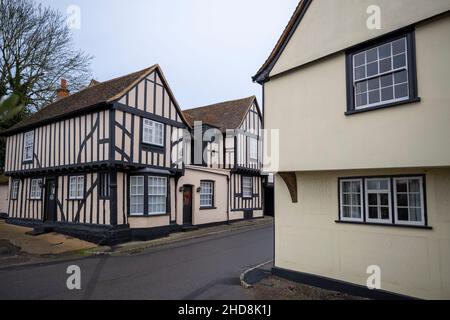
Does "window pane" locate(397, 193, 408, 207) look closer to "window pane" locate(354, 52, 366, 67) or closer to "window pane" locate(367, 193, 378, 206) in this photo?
"window pane" locate(367, 193, 378, 206)

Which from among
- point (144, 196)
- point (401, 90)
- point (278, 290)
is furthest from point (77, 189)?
point (401, 90)

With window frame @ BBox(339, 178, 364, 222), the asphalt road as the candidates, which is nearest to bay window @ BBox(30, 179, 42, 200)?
the asphalt road

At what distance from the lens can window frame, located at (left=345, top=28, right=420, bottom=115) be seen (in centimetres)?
562

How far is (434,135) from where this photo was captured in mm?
5258

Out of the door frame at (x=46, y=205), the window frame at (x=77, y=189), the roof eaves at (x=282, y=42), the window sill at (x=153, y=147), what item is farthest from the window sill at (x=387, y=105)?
the door frame at (x=46, y=205)

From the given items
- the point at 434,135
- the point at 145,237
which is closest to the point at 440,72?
the point at 434,135

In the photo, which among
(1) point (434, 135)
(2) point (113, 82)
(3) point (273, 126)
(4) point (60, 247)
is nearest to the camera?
(1) point (434, 135)

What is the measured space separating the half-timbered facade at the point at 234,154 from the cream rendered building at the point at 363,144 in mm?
10322

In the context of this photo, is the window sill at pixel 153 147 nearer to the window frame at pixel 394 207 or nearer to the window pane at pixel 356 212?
the window frame at pixel 394 207

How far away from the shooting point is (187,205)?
16.7 meters

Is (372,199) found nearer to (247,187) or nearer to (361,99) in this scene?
(361,99)

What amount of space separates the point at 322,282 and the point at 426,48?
516cm

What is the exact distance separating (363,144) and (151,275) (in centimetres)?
606
